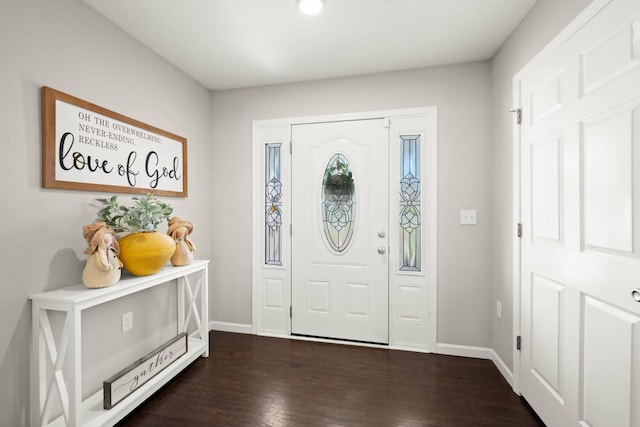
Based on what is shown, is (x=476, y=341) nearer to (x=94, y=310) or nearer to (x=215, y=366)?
(x=215, y=366)

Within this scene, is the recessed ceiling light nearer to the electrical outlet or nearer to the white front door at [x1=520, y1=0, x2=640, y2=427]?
the white front door at [x1=520, y1=0, x2=640, y2=427]

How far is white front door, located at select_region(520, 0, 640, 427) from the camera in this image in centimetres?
117

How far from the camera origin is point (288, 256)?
299cm

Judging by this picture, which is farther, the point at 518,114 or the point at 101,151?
the point at 518,114

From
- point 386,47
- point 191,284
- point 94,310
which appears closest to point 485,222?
point 386,47

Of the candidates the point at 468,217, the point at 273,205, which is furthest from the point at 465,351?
the point at 273,205

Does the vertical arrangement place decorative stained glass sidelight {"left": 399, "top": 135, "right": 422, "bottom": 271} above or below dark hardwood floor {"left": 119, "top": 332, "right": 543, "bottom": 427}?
above

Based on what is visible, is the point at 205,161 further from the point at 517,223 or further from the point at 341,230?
the point at 517,223

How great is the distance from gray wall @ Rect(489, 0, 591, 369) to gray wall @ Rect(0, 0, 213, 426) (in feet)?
8.79

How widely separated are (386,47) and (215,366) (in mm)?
2839

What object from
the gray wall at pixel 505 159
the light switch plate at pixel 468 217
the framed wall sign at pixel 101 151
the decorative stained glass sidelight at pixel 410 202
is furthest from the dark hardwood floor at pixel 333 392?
the framed wall sign at pixel 101 151

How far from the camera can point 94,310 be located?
6.10 ft

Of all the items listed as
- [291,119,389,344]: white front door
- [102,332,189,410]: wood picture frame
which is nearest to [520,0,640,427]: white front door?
[291,119,389,344]: white front door

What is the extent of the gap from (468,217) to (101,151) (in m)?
2.76
